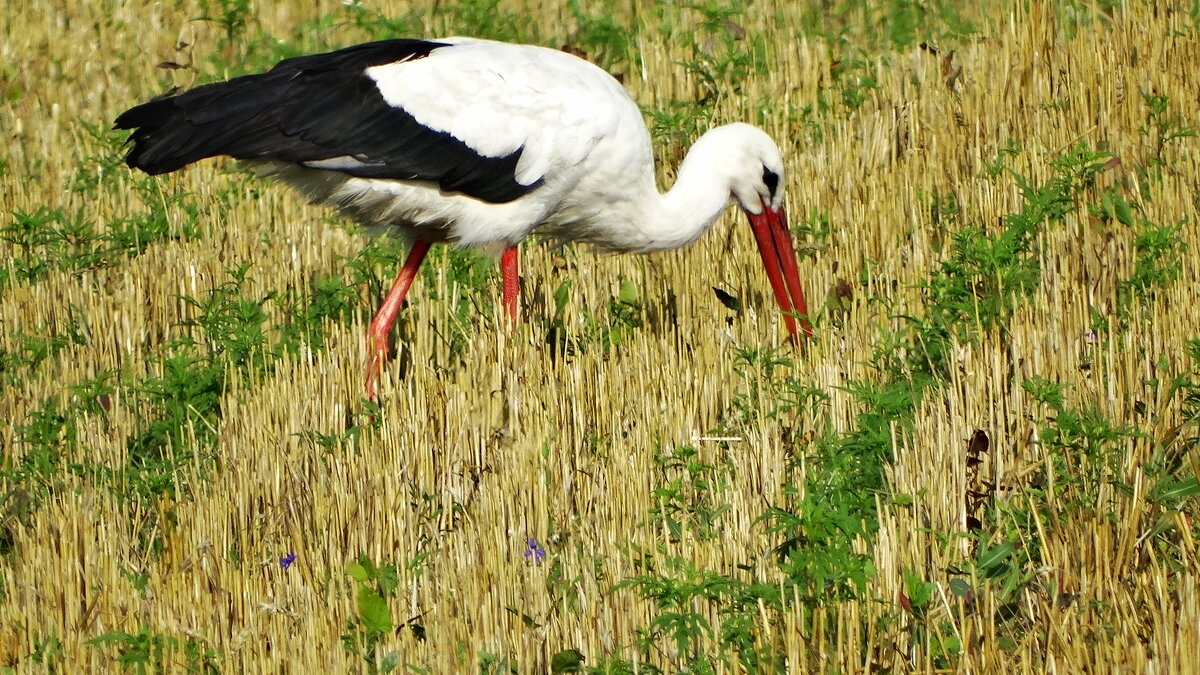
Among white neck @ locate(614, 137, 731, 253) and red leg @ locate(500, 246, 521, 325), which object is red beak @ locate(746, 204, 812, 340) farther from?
red leg @ locate(500, 246, 521, 325)

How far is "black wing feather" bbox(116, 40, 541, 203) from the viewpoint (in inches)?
204

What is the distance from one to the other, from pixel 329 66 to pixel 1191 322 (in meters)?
3.02

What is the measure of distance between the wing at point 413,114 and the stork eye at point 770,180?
0.85 metres

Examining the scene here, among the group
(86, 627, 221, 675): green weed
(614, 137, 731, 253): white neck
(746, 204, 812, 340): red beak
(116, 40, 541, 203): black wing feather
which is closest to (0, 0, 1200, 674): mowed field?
(86, 627, 221, 675): green weed

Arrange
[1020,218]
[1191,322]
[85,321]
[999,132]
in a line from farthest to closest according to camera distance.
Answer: [999,132] < [85,321] < [1020,218] < [1191,322]

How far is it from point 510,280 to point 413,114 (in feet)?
2.29

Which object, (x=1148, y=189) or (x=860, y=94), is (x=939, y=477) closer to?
(x=1148, y=189)

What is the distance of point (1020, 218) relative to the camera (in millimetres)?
5328

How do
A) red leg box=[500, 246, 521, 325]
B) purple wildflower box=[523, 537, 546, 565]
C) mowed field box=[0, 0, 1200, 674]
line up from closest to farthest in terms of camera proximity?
mowed field box=[0, 0, 1200, 674] → purple wildflower box=[523, 537, 546, 565] → red leg box=[500, 246, 521, 325]

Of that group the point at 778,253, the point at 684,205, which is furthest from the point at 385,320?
the point at 778,253

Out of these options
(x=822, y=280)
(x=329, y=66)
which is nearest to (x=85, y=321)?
(x=329, y=66)

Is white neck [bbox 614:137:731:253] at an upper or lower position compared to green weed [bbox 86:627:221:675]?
upper

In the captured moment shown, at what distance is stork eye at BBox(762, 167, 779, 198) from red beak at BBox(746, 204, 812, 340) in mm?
67

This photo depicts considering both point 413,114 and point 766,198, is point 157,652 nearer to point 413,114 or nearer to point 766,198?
point 413,114
